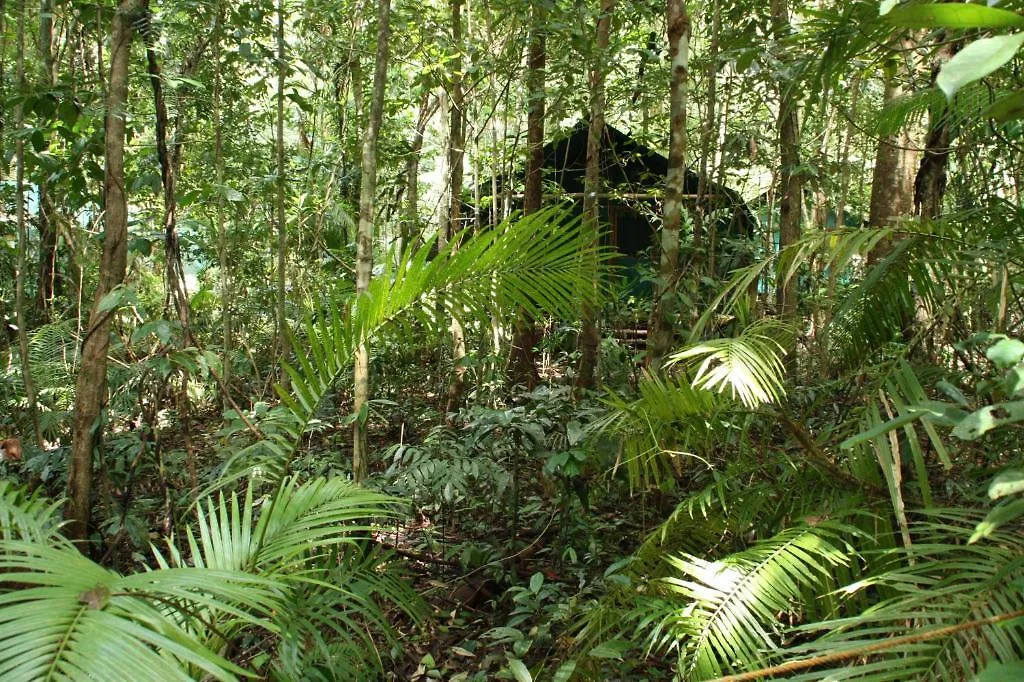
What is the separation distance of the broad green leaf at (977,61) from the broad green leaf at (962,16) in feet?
0.58

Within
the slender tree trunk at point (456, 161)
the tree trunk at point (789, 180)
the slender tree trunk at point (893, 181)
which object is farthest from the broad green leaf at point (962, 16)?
the slender tree trunk at point (893, 181)

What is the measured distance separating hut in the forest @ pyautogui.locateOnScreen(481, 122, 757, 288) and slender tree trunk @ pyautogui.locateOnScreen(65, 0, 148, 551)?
2.35 metres

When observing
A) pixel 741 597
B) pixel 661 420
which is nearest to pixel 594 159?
pixel 661 420

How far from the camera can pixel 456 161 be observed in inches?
224

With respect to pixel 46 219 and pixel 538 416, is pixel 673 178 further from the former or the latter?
pixel 46 219

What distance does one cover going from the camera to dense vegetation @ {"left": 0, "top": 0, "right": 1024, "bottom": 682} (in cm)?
151

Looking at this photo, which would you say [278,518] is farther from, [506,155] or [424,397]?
[506,155]

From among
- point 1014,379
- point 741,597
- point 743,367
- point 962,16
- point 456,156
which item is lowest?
point 741,597

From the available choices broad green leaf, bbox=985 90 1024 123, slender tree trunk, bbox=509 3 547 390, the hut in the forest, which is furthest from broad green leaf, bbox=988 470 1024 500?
slender tree trunk, bbox=509 3 547 390

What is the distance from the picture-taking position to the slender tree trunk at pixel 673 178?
11.0 feet

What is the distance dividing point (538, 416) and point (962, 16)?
2.73m

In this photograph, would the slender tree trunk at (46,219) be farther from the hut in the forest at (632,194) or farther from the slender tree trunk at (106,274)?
the hut in the forest at (632,194)

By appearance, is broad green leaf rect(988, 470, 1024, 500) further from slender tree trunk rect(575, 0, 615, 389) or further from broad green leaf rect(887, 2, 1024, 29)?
slender tree trunk rect(575, 0, 615, 389)

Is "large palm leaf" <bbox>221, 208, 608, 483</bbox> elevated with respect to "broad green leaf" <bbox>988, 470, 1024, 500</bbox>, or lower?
elevated
